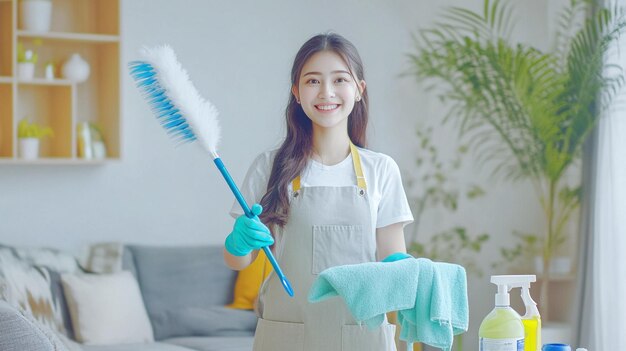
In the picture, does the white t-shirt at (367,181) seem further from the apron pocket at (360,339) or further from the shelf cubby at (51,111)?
the shelf cubby at (51,111)

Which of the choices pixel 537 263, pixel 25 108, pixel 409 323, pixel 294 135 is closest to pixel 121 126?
pixel 25 108

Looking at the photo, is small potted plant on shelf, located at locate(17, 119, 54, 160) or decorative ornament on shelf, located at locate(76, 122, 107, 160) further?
decorative ornament on shelf, located at locate(76, 122, 107, 160)

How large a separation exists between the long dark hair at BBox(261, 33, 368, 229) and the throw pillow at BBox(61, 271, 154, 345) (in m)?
2.11

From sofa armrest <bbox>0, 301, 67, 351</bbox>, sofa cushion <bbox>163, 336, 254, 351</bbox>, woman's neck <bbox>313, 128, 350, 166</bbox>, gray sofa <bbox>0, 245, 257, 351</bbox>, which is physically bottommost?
sofa cushion <bbox>163, 336, 254, 351</bbox>

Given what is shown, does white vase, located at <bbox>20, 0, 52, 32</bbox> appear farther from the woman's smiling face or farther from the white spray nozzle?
the white spray nozzle

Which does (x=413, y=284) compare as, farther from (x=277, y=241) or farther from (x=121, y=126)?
(x=121, y=126)

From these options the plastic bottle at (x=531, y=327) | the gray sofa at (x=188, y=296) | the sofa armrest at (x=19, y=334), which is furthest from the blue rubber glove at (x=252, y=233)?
the gray sofa at (x=188, y=296)

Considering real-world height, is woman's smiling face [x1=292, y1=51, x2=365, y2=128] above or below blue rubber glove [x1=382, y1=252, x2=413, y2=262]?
above

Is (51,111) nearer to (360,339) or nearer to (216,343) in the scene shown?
(216,343)

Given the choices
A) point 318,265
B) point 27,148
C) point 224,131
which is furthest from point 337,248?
point 224,131

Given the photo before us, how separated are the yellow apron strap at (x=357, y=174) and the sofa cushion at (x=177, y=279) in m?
2.35

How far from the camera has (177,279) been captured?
424 cm

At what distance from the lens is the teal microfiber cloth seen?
169cm

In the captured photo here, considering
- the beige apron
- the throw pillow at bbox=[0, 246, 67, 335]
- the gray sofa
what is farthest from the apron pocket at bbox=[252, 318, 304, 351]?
the gray sofa
